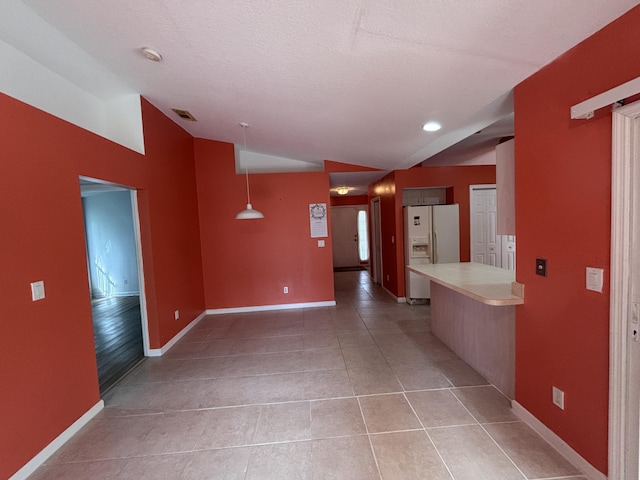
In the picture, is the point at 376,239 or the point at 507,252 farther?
the point at 376,239

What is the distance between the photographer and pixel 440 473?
1664mm

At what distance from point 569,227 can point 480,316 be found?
133cm

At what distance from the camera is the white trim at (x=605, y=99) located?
4.06ft

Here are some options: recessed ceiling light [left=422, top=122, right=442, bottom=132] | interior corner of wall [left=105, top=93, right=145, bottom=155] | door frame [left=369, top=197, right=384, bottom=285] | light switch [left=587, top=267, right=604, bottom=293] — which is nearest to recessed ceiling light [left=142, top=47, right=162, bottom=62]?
interior corner of wall [left=105, top=93, right=145, bottom=155]

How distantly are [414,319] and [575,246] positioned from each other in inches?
117

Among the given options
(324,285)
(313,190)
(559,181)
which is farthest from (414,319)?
(559,181)

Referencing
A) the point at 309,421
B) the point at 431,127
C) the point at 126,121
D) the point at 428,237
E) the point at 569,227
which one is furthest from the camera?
the point at 428,237

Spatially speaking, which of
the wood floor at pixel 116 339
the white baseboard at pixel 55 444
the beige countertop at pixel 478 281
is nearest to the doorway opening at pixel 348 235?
the wood floor at pixel 116 339

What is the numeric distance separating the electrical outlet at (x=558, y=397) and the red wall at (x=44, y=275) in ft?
10.7

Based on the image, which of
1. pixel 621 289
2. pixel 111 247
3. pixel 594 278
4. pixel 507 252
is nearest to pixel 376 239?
pixel 507 252

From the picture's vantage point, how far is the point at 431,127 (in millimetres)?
2916

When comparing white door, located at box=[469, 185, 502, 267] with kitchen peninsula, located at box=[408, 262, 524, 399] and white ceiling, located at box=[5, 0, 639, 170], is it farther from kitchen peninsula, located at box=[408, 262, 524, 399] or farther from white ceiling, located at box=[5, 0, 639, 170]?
white ceiling, located at box=[5, 0, 639, 170]

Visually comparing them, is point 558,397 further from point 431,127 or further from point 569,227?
point 431,127

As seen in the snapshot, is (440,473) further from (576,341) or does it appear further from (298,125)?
(298,125)
